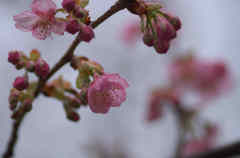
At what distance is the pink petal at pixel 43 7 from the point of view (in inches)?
41.4

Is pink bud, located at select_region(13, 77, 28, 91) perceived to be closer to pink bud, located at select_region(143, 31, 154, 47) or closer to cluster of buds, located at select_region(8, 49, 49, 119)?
cluster of buds, located at select_region(8, 49, 49, 119)

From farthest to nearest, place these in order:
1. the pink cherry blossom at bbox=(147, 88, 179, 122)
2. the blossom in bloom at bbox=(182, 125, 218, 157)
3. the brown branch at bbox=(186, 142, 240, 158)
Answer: the blossom in bloom at bbox=(182, 125, 218, 157), the pink cherry blossom at bbox=(147, 88, 179, 122), the brown branch at bbox=(186, 142, 240, 158)

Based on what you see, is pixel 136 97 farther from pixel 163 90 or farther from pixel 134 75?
pixel 163 90

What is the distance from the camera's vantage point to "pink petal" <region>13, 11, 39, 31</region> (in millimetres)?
1056

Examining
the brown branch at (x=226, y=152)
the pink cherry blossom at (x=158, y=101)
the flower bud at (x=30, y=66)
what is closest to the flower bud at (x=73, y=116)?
the flower bud at (x=30, y=66)

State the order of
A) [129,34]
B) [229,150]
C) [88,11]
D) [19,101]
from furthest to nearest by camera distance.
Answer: [129,34]
[229,150]
[19,101]
[88,11]

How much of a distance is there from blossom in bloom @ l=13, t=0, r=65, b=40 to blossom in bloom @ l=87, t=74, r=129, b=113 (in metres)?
0.21

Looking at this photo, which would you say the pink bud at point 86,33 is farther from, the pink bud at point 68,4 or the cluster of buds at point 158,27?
the cluster of buds at point 158,27

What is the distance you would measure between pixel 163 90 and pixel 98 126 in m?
3.08

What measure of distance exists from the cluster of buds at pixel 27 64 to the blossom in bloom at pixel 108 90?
18 cm

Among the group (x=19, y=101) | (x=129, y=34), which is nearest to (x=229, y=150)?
(x=19, y=101)

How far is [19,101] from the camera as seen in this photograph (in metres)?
1.21

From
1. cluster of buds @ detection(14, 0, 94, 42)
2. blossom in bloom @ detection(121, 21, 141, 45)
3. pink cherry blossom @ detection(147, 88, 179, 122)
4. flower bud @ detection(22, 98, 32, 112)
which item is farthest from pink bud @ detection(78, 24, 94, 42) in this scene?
blossom in bloom @ detection(121, 21, 141, 45)

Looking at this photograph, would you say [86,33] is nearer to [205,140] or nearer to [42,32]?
[42,32]
